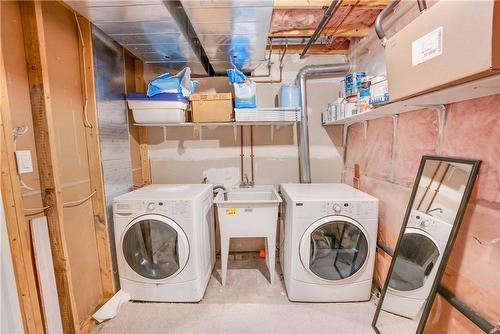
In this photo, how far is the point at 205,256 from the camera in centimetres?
222

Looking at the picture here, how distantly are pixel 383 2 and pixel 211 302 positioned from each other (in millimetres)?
2670

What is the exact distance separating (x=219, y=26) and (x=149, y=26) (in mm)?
482

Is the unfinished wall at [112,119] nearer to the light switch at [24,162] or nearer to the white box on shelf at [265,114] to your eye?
the light switch at [24,162]

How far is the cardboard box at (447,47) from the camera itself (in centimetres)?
77

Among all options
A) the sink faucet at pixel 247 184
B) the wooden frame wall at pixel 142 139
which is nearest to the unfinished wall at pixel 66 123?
the wooden frame wall at pixel 142 139

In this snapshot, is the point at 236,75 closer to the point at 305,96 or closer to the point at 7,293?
the point at 305,96

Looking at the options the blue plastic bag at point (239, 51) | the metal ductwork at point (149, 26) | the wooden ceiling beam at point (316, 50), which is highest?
the wooden ceiling beam at point (316, 50)

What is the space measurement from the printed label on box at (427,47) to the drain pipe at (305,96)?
149cm

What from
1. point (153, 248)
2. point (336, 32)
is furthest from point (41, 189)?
point (336, 32)

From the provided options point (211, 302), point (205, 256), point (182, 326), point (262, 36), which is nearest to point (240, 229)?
point (205, 256)

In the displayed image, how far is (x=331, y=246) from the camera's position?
2023 mm

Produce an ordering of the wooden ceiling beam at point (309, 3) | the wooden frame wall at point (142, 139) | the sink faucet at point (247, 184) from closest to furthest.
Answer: the wooden ceiling beam at point (309, 3) < the wooden frame wall at point (142, 139) < the sink faucet at point (247, 184)

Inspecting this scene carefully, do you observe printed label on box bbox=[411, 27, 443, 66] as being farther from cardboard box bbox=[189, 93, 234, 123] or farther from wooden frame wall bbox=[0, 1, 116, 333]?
wooden frame wall bbox=[0, 1, 116, 333]

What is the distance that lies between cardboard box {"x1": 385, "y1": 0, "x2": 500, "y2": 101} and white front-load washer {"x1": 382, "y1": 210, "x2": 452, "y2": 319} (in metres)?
0.83
